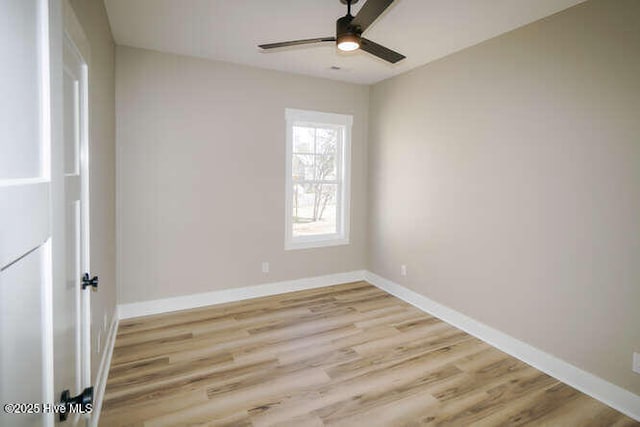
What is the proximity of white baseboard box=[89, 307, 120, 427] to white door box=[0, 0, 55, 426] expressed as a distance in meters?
1.58

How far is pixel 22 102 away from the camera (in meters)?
0.65

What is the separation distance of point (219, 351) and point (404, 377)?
5.12 ft

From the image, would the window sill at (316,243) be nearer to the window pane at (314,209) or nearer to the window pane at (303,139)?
the window pane at (314,209)

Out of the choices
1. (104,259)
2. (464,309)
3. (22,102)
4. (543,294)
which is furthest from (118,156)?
(543,294)

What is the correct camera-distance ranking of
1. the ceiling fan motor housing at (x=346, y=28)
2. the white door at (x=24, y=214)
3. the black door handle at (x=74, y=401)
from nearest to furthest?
the white door at (x=24, y=214) < the black door handle at (x=74, y=401) < the ceiling fan motor housing at (x=346, y=28)

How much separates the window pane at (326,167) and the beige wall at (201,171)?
1.92 ft

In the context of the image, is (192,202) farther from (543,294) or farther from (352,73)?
(543,294)

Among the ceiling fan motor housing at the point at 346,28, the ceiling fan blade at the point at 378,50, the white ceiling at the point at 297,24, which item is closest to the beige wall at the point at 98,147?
the white ceiling at the point at 297,24

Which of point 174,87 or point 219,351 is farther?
point 174,87

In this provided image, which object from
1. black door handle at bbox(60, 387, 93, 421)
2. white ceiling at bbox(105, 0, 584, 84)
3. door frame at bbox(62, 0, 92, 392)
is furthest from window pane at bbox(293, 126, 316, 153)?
black door handle at bbox(60, 387, 93, 421)

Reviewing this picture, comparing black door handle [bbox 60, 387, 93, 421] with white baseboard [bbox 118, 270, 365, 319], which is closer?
black door handle [bbox 60, 387, 93, 421]

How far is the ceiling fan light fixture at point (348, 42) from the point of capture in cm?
214

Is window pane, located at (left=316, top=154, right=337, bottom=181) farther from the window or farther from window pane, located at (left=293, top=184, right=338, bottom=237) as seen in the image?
window pane, located at (left=293, top=184, right=338, bottom=237)

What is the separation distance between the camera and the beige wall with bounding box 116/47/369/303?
3.51 metres
